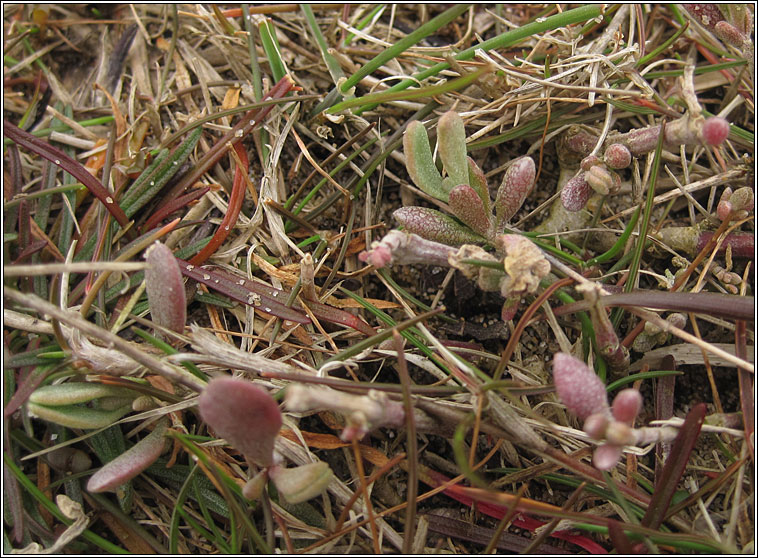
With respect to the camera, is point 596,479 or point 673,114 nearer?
point 596,479

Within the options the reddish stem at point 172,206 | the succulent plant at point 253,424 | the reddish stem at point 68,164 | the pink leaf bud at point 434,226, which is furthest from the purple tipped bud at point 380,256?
the reddish stem at point 68,164

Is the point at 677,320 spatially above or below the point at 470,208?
below

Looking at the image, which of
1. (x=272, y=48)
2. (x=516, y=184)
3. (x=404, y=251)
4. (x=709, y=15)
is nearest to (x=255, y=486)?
(x=404, y=251)

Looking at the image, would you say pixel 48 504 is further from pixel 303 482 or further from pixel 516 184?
pixel 516 184

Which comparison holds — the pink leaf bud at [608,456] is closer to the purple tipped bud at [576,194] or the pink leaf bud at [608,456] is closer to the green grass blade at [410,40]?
the purple tipped bud at [576,194]

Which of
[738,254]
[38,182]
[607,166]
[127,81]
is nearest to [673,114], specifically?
[607,166]

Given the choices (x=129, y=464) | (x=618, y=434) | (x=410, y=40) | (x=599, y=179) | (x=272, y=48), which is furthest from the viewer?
(x=272, y=48)

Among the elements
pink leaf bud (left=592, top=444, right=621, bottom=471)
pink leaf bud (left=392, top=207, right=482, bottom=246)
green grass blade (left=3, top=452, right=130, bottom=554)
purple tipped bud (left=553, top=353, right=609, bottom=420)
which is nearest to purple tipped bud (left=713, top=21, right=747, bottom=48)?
pink leaf bud (left=392, top=207, right=482, bottom=246)

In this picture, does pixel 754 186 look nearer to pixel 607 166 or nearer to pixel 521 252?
pixel 607 166
